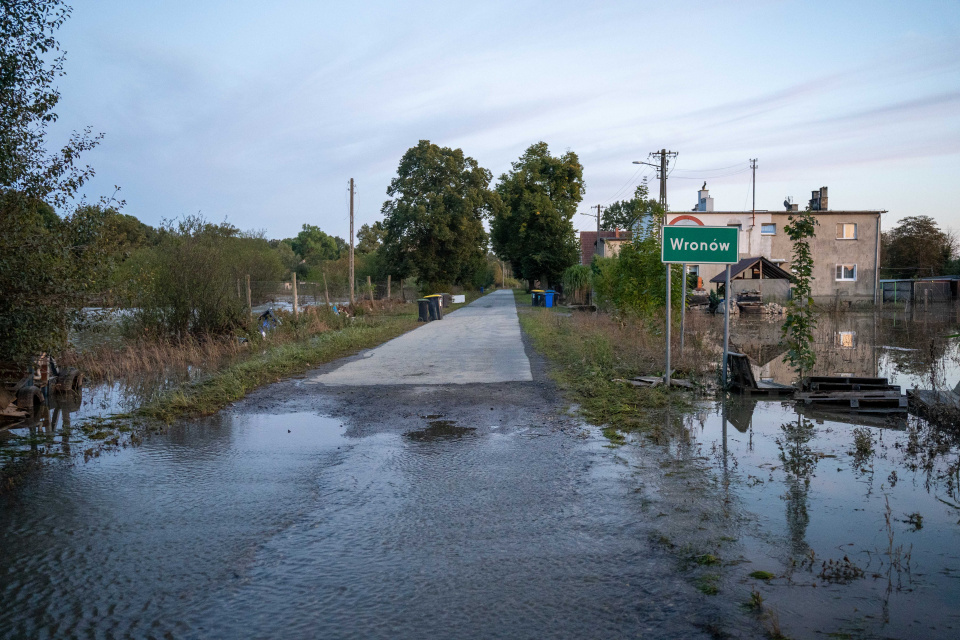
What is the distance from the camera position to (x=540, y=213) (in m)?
57.2

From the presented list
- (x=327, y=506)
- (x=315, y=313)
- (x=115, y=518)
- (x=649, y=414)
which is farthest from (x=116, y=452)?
(x=315, y=313)

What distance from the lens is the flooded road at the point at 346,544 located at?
3463 millimetres

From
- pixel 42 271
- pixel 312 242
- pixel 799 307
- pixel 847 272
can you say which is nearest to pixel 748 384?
pixel 799 307

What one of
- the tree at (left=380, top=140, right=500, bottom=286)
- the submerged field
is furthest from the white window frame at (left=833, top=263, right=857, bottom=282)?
the submerged field

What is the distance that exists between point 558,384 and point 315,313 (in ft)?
52.8

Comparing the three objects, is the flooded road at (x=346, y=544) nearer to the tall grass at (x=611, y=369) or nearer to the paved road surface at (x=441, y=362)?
the tall grass at (x=611, y=369)

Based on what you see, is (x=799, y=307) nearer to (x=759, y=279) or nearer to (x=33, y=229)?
(x=33, y=229)

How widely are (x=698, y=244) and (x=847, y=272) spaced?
133 ft

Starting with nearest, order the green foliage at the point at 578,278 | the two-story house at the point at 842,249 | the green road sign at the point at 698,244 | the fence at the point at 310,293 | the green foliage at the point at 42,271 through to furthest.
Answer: the green foliage at the point at 42,271 < the green road sign at the point at 698,244 < the fence at the point at 310,293 < the green foliage at the point at 578,278 < the two-story house at the point at 842,249

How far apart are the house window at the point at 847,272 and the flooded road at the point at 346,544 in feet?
145

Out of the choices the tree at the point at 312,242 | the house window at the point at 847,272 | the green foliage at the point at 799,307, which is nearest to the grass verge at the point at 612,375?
the green foliage at the point at 799,307

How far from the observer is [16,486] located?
19.0ft

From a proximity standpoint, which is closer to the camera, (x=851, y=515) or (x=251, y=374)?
(x=851, y=515)

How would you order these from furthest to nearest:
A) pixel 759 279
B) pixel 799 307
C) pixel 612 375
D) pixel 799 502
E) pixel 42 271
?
pixel 759 279 → pixel 612 375 → pixel 799 307 → pixel 42 271 → pixel 799 502
